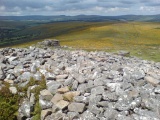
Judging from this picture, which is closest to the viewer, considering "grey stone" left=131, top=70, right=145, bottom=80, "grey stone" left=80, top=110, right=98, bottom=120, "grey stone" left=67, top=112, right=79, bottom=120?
"grey stone" left=80, top=110, right=98, bottom=120

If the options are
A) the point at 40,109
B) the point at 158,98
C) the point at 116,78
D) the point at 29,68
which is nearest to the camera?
the point at 158,98

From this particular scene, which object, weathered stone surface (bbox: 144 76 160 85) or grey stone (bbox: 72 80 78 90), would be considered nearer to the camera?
weathered stone surface (bbox: 144 76 160 85)

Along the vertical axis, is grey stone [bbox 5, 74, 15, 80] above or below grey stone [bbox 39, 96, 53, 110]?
above

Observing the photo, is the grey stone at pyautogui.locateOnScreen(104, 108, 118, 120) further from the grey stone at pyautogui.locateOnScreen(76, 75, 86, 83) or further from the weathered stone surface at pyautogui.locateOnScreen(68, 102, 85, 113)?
the grey stone at pyautogui.locateOnScreen(76, 75, 86, 83)

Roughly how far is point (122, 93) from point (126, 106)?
1001 mm

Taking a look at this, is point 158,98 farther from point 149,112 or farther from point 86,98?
point 86,98

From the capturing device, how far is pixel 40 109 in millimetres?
14055

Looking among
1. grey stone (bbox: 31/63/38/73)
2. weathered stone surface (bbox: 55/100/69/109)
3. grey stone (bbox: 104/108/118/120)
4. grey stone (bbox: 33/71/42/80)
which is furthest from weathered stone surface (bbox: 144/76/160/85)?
grey stone (bbox: 31/63/38/73)

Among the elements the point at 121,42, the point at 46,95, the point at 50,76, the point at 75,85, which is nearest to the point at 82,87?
the point at 75,85

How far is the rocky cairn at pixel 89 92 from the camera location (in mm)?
12211

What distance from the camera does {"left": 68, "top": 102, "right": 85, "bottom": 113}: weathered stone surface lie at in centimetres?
1269

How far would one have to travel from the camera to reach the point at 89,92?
46.2 ft

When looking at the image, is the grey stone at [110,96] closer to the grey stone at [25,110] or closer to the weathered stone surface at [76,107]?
the weathered stone surface at [76,107]

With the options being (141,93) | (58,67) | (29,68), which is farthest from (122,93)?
(29,68)
